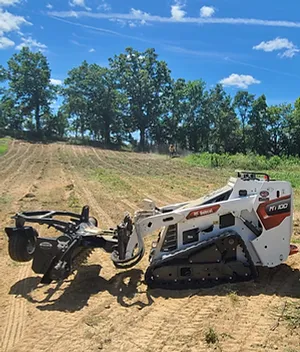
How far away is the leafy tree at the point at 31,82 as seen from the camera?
193 feet

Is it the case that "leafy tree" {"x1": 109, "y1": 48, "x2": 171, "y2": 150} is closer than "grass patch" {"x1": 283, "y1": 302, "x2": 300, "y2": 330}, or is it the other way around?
"grass patch" {"x1": 283, "y1": 302, "x2": 300, "y2": 330}

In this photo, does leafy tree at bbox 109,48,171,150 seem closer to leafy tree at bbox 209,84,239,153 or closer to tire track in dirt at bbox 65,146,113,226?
leafy tree at bbox 209,84,239,153

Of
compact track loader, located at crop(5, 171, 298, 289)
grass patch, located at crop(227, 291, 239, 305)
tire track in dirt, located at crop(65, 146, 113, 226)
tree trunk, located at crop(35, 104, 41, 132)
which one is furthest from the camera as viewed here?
tree trunk, located at crop(35, 104, 41, 132)

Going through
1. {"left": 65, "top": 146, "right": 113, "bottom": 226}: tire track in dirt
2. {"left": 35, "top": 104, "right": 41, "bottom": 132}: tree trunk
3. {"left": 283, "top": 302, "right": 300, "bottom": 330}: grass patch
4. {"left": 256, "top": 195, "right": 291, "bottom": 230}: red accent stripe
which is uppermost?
{"left": 35, "top": 104, "right": 41, "bottom": 132}: tree trunk

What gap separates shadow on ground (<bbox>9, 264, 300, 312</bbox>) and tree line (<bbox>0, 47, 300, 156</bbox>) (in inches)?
1962

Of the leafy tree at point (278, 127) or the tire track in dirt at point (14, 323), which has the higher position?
the leafy tree at point (278, 127)

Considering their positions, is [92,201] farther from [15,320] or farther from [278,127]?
[278,127]

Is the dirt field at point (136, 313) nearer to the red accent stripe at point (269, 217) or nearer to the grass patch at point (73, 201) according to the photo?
the red accent stripe at point (269, 217)

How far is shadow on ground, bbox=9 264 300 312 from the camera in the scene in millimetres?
4797

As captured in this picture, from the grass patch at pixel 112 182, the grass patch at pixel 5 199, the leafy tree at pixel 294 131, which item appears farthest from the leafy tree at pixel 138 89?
the grass patch at pixel 5 199

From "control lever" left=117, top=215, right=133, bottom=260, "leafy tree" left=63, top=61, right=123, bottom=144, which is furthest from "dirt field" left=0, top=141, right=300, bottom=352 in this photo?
"leafy tree" left=63, top=61, right=123, bottom=144

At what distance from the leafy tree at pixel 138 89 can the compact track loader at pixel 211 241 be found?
52966 millimetres

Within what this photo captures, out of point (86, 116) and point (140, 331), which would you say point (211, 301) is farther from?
point (86, 116)

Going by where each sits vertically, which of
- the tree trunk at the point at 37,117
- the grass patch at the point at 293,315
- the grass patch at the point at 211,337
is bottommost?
the grass patch at the point at 211,337
